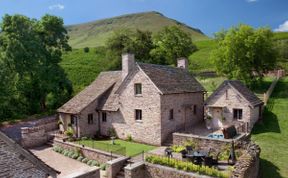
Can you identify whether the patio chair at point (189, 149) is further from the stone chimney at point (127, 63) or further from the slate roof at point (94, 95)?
the stone chimney at point (127, 63)

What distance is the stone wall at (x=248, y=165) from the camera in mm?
16141

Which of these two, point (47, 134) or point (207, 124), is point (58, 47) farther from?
point (207, 124)

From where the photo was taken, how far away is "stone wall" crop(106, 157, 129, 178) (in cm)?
1987

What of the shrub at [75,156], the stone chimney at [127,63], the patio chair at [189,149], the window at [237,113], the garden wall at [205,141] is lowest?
the shrub at [75,156]

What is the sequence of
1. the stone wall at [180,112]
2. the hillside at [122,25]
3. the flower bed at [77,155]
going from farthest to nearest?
1. the hillside at [122,25]
2. the stone wall at [180,112]
3. the flower bed at [77,155]

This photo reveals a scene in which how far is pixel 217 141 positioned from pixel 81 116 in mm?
14329

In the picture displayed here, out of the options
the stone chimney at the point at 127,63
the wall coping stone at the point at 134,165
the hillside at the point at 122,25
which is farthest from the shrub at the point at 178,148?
the hillside at the point at 122,25

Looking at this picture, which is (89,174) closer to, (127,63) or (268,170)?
(268,170)

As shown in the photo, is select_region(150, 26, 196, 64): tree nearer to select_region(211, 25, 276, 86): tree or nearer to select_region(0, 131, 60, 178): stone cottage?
select_region(211, 25, 276, 86): tree

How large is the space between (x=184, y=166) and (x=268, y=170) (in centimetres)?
636

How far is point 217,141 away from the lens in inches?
840

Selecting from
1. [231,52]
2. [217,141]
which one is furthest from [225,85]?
[231,52]

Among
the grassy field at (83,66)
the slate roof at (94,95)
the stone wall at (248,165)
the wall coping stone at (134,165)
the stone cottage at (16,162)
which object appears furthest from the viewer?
the grassy field at (83,66)

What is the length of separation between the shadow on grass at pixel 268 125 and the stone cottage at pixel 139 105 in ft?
22.1
